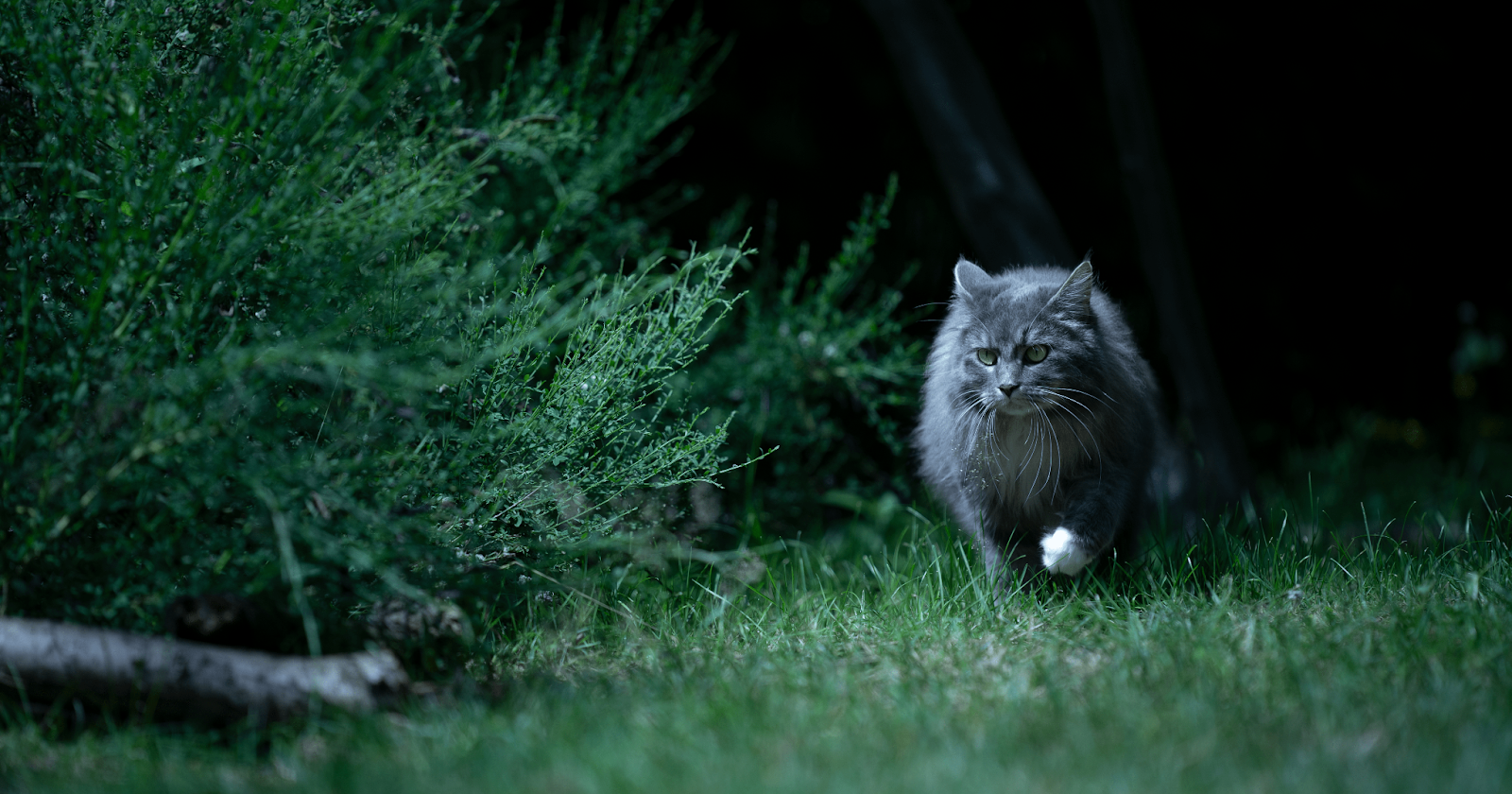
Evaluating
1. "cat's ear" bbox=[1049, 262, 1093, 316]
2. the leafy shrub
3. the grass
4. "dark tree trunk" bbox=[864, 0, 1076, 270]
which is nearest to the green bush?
the grass

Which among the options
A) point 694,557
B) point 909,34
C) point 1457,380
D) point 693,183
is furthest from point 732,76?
point 1457,380

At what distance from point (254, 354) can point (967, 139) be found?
308cm

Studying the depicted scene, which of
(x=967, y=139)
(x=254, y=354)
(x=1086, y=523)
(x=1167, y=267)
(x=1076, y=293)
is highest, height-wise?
(x=967, y=139)

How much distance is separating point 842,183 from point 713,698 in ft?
11.9

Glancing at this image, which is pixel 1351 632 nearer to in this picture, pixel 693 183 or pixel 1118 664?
pixel 1118 664

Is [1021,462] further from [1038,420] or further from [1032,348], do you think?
[1032,348]

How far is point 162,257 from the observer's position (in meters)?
2.13

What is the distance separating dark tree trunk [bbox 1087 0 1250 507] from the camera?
4270 millimetres

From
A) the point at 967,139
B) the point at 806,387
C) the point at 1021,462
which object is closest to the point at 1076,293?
the point at 1021,462

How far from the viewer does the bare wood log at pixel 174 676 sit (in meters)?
2.06

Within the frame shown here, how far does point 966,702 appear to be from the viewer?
2.18 m

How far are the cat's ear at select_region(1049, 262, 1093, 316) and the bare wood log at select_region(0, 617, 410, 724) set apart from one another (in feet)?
6.38

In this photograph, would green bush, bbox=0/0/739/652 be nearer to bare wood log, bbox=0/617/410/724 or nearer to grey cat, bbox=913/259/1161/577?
bare wood log, bbox=0/617/410/724

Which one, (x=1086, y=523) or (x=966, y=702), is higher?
(x=1086, y=523)
